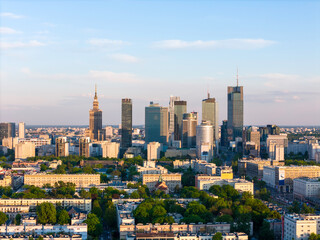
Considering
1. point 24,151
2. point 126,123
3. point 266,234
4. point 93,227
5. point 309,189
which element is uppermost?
point 126,123

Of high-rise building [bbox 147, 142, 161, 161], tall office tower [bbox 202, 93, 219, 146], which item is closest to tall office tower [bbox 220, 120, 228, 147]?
tall office tower [bbox 202, 93, 219, 146]

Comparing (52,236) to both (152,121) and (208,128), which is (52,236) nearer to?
(208,128)

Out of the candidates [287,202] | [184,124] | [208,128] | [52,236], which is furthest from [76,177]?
[184,124]

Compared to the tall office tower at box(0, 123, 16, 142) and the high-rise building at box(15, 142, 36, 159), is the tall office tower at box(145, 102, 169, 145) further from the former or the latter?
the tall office tower at box(0, 123, 16, 142)

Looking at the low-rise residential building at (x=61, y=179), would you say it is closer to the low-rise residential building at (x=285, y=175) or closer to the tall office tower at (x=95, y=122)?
the low-rise residential building at (x=285, y=175)

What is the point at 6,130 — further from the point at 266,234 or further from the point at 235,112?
the point at 266,234

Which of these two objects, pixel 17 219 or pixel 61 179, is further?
pixel 61 179

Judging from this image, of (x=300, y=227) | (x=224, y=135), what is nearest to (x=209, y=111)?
(x=224, y=135)
